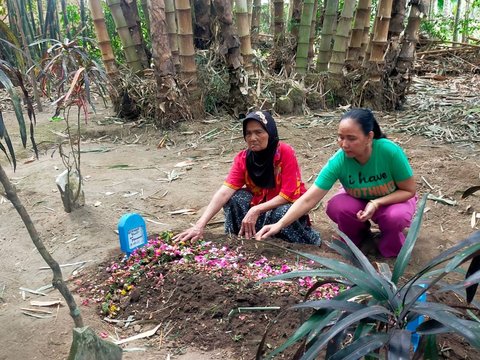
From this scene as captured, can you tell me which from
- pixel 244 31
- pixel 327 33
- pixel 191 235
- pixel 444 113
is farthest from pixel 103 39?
pixel 444 113

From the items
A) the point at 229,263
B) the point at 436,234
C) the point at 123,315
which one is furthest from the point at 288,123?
the point at 123,315

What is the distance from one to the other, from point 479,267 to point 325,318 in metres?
0.46

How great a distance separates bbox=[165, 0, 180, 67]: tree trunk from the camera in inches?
233

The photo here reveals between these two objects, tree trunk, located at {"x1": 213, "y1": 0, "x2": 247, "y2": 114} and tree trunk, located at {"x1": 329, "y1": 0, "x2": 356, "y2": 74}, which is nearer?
tree trunk, located at {"x1": 213, "y1": 0, "x2": 247, "y2": 114}

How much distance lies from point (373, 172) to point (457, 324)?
1.82 metres

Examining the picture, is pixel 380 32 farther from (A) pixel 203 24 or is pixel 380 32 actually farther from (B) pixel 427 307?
(B) pixel 427 307

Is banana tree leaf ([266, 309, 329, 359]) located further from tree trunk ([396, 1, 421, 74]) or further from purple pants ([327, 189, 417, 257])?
tree trunk ([396, 1, 421, 74])

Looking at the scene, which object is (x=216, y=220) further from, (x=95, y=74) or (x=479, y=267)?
(x=479, y=267)

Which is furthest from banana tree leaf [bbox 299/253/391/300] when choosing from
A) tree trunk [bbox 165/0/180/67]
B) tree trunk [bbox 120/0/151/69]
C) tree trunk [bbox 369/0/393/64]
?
tree trunk [bbox 120/0/151/69]

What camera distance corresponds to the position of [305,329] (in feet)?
4.59

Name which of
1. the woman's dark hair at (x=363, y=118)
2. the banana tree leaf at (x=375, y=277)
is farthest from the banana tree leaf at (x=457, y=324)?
the woman's dark hair at (x=363, y=118)

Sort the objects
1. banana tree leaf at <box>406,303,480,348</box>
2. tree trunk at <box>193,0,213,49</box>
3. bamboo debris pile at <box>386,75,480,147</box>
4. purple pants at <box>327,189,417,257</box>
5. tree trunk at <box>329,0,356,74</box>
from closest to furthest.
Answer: banana tree leaf at <box>406,303,480,348</box>, purple pants at <box>327,189,417,257</box>, bamboo debris pile at <box>386,75,480,147</box>, tree trunk at <box>329,0,356,74</box>, tree trunk at <box>193,0,213,49</box>

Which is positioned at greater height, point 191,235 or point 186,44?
point 186,44

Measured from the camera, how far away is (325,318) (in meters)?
1.40
